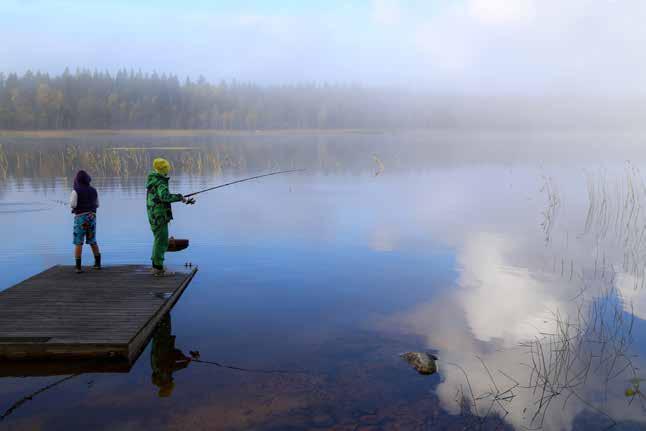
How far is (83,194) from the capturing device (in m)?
8.88

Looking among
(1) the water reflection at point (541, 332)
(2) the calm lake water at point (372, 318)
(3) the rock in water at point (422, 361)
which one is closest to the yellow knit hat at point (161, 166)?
(2) the calm lake water at point (372, 318)

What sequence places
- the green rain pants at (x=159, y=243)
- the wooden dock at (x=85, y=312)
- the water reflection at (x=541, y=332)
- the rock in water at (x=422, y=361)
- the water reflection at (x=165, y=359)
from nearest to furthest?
the water reflection at (x=541, y=332)
the water reflection at (x=165, y=359)
the wooden dock at (x=85, y=312)
the rock in water at (x=422, y=361)
the green rain pants at (x=159, y=243)

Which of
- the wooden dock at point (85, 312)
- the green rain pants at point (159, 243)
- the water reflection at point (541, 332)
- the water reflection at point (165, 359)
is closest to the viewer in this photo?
the water reflection at point (541, 332)

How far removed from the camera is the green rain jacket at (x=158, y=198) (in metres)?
8.42

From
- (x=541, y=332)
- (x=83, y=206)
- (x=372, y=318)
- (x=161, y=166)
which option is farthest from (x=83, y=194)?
(x=541, y=332)

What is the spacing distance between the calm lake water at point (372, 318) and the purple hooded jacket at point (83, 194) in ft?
7.78

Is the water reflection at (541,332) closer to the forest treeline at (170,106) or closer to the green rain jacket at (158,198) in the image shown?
the green rain jacket at (158,198)

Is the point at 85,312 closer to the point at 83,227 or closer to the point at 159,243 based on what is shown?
the point at 159,243

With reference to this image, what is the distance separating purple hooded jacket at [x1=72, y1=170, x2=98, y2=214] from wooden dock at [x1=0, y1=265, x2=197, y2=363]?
1.28 metres

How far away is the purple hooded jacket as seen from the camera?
884cm

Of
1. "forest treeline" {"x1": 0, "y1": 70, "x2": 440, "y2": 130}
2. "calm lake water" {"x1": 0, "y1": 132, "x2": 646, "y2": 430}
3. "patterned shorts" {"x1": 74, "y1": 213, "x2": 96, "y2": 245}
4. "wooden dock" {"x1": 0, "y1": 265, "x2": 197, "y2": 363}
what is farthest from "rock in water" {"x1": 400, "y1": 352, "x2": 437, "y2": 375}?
"forest treeline" {"x1": 0, "y1": 70, "x2": 440, "y2": 130}

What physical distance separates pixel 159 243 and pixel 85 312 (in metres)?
1.97

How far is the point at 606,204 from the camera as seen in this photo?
1984 cm

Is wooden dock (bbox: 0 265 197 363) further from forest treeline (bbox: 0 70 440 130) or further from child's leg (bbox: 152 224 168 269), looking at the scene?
forest treeline (bbox: 0 70 440 130)
